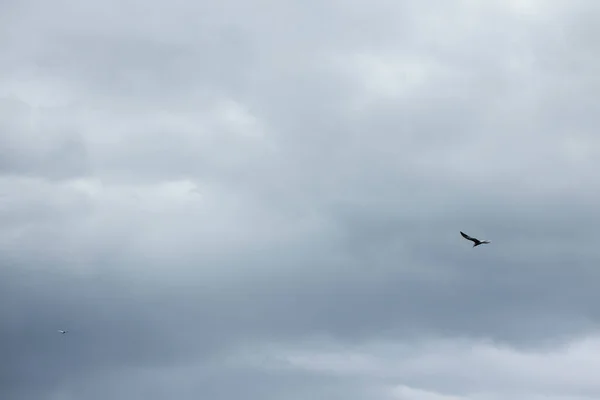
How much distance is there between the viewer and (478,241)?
9025 centimetres

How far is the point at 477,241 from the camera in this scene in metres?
89.8

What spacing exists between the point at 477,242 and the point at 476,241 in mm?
1033

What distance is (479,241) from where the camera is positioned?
9019 centimetres

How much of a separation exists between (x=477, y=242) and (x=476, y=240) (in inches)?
29.2

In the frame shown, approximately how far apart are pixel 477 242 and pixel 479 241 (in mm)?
1565

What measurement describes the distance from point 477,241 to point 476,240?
45cm

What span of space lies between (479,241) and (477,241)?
0.74 m

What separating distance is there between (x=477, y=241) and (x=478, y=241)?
62 cm

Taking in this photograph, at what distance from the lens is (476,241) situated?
90000mm

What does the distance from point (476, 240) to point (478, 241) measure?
3.36ft

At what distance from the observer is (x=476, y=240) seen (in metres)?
89.6

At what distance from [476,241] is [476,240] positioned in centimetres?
49

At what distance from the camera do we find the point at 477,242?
89.0 m
